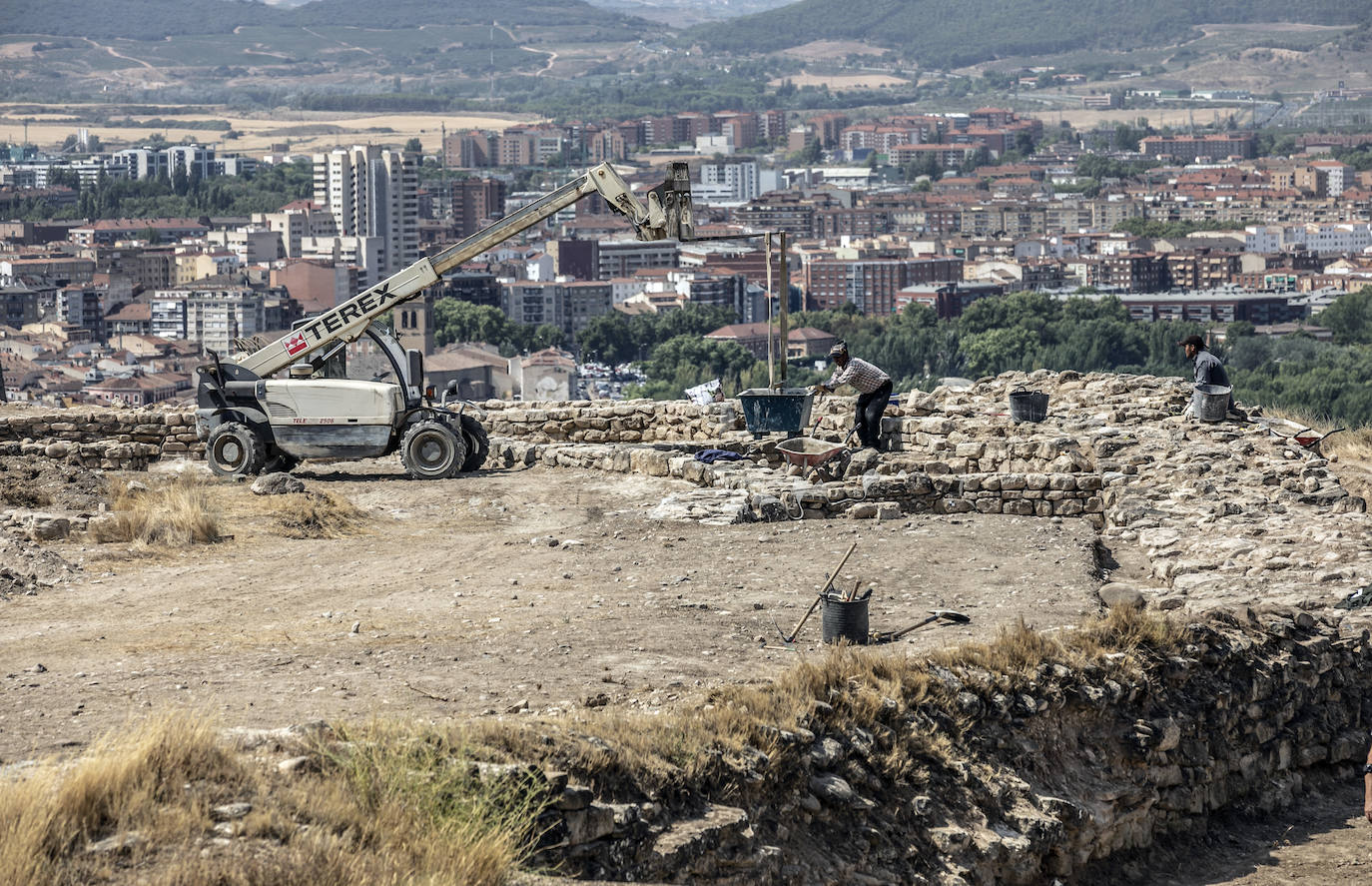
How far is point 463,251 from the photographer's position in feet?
50.9

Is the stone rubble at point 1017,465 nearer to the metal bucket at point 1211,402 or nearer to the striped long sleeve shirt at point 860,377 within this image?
the metal bucket at point 1211,402

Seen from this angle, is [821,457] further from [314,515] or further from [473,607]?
[473,607]

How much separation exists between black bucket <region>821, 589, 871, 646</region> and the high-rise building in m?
155

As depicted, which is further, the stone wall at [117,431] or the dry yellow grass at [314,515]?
the stone wall at [117,431]

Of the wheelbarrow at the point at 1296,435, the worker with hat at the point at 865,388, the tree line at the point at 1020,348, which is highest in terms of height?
the worker with hat at the point at 865,388

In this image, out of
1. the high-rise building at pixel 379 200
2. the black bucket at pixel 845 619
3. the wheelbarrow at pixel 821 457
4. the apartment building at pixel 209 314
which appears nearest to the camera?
the black bucket at pixel 845 619

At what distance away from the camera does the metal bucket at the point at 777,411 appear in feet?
49.1

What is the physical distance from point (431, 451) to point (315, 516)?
2399 mm

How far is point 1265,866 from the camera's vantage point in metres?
7.84

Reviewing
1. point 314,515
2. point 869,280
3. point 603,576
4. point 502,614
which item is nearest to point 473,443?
point 314,515

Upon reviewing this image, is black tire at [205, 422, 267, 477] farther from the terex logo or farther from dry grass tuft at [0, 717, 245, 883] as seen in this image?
dry grass tuft at [0, 717, 245, 883]

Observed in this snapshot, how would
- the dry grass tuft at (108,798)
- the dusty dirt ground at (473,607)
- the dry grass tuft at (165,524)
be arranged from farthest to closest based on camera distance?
the dry grass tuft at (165,524) → the dusty dirt ground at (473,607) → the dry grass tuft at (108,798)

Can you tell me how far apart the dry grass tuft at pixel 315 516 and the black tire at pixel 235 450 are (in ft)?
5.36

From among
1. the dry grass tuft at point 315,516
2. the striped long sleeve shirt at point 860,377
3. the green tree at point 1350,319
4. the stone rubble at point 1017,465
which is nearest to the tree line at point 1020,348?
the green tree at point 1350,319
